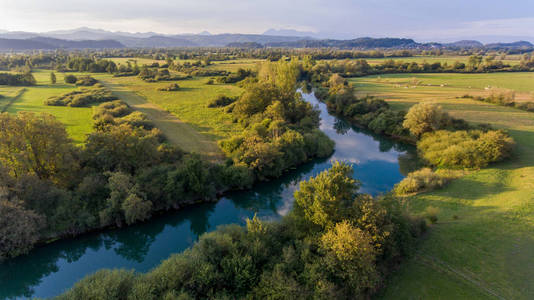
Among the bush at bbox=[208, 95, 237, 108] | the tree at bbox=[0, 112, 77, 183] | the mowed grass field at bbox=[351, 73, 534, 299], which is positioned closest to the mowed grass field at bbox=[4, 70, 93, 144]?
the tree at bbox=[0, 112, 77, 183]

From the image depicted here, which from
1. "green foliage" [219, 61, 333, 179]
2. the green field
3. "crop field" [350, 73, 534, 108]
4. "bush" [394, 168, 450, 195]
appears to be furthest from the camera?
"crop field" [350, 73, 534, 108]

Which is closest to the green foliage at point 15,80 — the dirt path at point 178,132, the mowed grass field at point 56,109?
the mowed grass field at point 56,109

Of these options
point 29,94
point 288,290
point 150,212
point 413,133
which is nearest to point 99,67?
point 29,94

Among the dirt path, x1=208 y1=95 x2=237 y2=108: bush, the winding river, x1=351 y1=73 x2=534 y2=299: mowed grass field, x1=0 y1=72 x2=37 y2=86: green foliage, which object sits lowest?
the winding river

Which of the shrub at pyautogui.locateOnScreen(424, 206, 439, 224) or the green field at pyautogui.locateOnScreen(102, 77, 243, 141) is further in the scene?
the green field at pyautogui.locateOnScreen(102, 77, 243, 141)

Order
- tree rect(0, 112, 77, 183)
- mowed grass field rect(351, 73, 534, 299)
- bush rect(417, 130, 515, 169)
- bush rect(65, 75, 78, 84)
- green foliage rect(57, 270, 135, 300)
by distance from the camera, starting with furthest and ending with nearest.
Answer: bush rect(65, 75, 78, 84)
bush rect(417, 130, 515, 169)
tree rect(0, 112, 77, 183)
mowed grass field rect(351, 73, 534, 299)
green foliage rect(57, 270, 135, 300)

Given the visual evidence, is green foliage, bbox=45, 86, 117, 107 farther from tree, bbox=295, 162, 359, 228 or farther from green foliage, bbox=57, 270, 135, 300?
tree, bbox=295, 162, 359, 228

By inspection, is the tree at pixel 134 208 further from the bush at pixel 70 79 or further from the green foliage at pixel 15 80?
the green foliage at pixel 15 80
